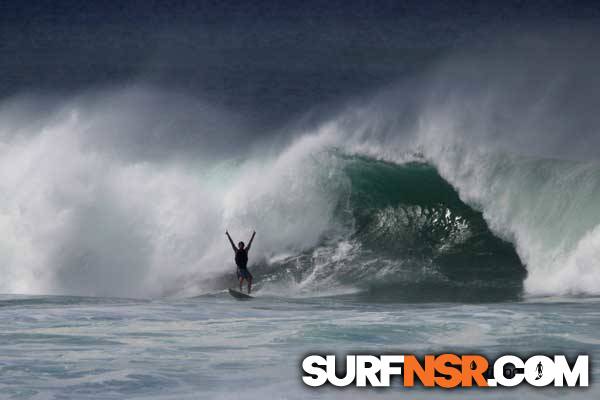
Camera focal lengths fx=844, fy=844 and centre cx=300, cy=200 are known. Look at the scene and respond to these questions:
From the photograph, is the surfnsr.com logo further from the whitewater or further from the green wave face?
the green wave face

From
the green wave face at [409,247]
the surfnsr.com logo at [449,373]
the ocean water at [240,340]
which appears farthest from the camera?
the green wave face at [409,247]

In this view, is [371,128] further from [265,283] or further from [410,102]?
[265,283]

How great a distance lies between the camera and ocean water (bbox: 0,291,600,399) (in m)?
7.78

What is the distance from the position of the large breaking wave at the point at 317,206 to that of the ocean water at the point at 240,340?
3460 mm

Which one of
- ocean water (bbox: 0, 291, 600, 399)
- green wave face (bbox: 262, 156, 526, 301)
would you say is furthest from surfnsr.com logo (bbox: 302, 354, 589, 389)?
green wave face (bbox: 262, 156, 526, 301)

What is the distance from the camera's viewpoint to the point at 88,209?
67.8ft

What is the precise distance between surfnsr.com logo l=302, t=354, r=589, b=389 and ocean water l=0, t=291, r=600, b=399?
0.12 meters

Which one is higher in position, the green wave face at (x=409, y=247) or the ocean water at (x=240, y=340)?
the green wave face at (x=409, y=247)

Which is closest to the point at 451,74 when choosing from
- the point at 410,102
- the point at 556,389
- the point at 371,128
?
the point at 410,102

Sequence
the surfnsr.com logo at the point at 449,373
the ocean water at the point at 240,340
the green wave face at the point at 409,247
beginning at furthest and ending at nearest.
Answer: the green wave face at the point at 409,247
the ocean water at the point at 240,340
the surfnsr.com logo at the point at 449,373

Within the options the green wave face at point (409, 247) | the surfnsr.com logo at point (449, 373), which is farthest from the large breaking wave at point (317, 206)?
the surfnsr.com logo at point (449, 373)

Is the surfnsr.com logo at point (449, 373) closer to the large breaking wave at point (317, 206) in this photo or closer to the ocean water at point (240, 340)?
the ocean water at point (240, 340)

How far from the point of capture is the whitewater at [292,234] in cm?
1039

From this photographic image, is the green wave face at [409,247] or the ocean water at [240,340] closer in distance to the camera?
the ocean water at [240,340]
